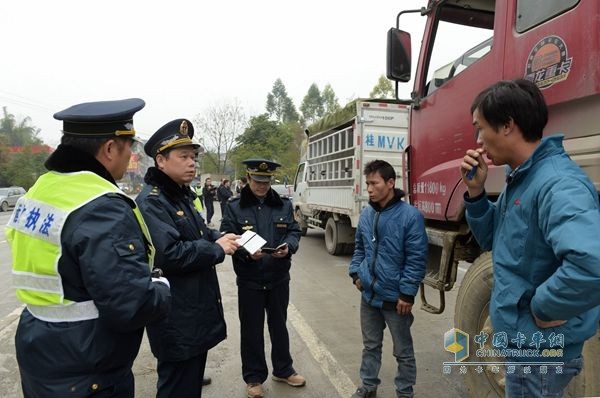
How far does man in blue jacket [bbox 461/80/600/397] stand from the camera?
1.18m

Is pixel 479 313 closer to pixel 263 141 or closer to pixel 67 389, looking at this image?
pixel 67 389

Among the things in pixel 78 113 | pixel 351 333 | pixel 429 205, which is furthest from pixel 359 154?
pixel 78 113

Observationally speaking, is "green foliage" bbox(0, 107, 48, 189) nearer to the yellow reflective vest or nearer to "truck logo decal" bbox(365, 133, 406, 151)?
"truck logo decal" bbox(365, 133, 406, 151)

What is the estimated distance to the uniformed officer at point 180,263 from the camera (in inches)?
82.8

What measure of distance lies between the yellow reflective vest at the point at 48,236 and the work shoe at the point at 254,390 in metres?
1.87

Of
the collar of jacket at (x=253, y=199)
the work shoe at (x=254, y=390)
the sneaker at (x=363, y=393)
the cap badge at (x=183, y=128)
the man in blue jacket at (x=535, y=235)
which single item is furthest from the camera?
the collar of jacket at (x=253, y=199)

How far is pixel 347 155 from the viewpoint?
7414mm

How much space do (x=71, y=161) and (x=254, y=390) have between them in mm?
2167

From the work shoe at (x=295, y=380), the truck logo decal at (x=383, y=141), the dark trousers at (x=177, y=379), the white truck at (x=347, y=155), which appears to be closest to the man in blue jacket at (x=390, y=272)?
the work shoe at (x=295, y=380)

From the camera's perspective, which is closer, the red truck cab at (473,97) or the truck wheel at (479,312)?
the red truck cab at (473,97)

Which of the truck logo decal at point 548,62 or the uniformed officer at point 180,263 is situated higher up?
the truck logo decal at point 548,62

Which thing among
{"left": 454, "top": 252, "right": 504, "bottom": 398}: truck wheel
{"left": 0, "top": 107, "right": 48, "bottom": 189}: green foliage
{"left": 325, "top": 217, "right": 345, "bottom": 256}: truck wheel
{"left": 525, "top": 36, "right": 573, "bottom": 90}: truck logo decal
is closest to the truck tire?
{"left": 454, "top": 252, "right": 504, "bottom": 398}: truck wheel

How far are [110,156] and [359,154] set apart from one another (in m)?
5.67

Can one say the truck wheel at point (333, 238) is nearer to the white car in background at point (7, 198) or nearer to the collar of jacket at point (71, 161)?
the collar of jacket at point (71, 161)
